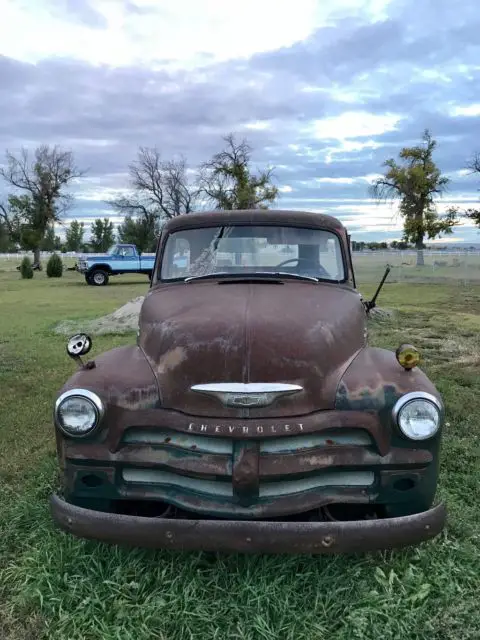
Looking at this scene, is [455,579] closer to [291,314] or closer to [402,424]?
[402,424]

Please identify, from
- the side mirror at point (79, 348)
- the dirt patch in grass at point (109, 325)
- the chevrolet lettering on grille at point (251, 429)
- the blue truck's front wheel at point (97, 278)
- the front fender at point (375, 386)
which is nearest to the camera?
the chevrolet lettering on grille at point (251, 429)

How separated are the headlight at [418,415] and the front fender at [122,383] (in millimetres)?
1218

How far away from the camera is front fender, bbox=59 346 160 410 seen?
300cm

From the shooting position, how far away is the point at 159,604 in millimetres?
2949

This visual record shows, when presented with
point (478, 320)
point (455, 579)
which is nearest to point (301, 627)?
point (455, 579)

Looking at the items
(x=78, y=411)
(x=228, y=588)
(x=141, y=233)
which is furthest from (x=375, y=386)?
(x=141, y=233)

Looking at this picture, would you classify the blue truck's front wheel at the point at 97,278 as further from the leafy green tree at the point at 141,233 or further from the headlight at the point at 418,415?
the headlight at the point at 418,415

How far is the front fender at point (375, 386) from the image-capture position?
2930 millimetres

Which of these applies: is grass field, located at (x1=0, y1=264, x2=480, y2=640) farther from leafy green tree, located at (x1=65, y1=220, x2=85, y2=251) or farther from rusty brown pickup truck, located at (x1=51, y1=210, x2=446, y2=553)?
leafy green tree, located at (x1=65, y1=220, x2=85, y2=251)

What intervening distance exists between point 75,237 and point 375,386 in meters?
87.8

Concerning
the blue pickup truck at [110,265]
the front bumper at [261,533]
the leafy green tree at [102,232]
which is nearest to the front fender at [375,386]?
the front bumper at [261,533]

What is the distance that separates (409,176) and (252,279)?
44.3m

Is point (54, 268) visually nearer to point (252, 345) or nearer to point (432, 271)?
point (432, 271)

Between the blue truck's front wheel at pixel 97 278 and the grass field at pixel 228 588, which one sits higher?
the grass field at pixel 228 588
